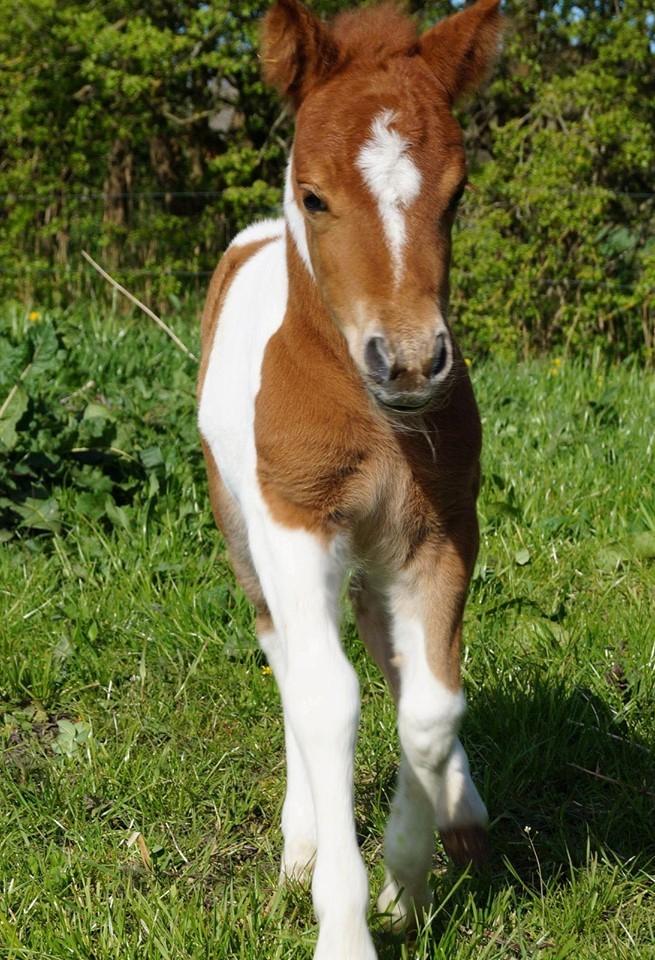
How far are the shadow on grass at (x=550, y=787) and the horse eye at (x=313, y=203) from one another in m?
1.42

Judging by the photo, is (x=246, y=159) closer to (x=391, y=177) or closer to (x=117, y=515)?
(x=117, y=515)

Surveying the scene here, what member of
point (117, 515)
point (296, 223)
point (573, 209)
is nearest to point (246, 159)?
point (573, 209)

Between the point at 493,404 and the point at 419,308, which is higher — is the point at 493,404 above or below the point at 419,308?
below

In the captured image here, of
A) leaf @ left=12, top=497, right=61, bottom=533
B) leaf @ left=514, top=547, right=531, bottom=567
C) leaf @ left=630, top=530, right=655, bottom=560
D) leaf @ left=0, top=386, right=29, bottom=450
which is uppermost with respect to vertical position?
leaf @ left=630, top=530, right=655, bottom=560

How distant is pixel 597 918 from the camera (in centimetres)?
272

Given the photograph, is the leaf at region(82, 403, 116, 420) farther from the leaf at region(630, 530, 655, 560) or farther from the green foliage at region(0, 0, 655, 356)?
the green foliage at region(0, 0, 655, 356)

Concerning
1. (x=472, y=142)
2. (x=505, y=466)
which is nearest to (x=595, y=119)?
(x=472, y=142)

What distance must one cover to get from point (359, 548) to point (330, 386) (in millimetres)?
344

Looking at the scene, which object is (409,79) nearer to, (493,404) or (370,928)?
(370,928)

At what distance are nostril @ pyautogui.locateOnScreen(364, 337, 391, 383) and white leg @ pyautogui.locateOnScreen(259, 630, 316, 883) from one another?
88 centimetres

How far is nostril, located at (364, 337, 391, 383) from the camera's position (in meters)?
2.26

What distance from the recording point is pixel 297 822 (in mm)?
2971

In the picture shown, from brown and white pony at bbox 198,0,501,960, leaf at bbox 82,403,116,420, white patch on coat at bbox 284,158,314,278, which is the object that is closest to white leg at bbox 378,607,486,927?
brown and white pony at bbox 198,0,501,960

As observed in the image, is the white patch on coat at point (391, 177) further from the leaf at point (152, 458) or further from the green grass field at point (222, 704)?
the leaf at point (152, 458)
